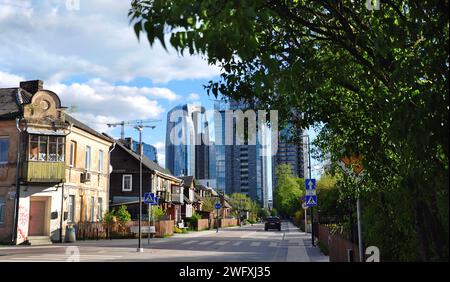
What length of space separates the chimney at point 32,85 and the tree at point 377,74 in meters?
30.4

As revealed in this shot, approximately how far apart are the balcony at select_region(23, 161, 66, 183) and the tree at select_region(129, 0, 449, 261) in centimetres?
2606

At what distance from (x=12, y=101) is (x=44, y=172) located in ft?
20.3

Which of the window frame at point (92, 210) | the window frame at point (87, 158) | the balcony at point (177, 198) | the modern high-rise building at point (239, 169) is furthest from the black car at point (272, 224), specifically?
the modern high-rise building at point (239, 169)

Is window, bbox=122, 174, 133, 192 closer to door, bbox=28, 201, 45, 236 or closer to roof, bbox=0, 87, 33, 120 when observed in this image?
roof, bbox=0, 87, 33, 120

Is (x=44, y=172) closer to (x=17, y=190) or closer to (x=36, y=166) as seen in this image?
(x=36, y=166)

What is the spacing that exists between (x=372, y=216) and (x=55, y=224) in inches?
1142

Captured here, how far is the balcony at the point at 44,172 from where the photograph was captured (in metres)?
30.0

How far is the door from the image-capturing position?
3133 cm

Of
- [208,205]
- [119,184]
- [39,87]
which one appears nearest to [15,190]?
[39,87]

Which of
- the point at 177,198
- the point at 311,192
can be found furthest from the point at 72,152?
the point at 177,198

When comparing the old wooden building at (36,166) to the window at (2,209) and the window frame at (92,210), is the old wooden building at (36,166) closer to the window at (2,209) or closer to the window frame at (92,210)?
the window at (2,209)

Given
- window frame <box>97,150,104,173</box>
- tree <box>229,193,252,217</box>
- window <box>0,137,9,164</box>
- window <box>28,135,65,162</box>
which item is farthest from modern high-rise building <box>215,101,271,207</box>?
window <box>0,137,9,164</box>
